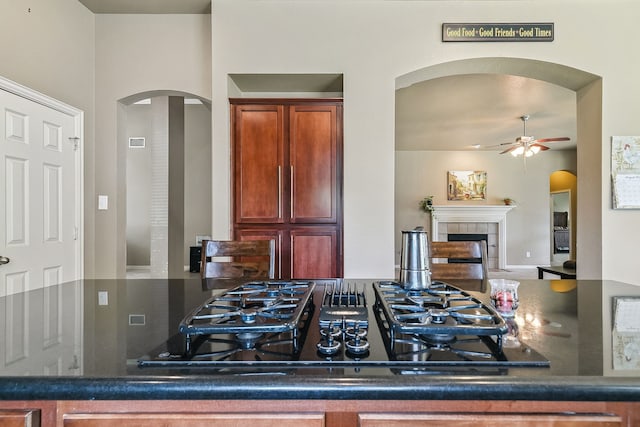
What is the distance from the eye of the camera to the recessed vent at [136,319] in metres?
0.92

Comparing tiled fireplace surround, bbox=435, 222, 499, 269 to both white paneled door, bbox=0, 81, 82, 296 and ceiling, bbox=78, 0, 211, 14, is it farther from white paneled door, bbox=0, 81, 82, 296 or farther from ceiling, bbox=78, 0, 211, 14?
white paneled door, bbox=0, 81, 82, 296

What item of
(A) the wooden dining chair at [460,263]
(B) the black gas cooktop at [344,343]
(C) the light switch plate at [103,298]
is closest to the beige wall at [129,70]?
(C) the light switch plate at [103,298]

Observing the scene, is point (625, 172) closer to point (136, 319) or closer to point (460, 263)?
point (460, 263)

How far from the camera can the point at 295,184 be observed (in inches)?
120

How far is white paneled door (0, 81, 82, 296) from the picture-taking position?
2.43m

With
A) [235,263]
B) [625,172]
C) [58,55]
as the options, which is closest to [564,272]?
[625,172]

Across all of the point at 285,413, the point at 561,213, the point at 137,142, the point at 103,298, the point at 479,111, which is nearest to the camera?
the point at 285,413

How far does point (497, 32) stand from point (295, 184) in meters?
2.03

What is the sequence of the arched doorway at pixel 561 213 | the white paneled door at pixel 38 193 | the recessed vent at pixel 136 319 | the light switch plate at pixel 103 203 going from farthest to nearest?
the arched doorway at pixel 561 213 → the light switch plate at pixel 103 203 → the white paneled door at pixel 38 193 → the recessed vent at pixel 136 319

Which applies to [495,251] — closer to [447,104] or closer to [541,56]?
[447,104]

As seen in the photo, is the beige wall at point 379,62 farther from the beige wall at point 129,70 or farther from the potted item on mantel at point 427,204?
the potted item on mantel at point 427,204

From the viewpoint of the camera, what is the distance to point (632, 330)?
0.82 m

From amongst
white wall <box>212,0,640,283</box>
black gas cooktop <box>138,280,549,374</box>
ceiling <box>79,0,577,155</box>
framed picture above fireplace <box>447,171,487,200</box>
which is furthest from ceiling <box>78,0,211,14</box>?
framed picture above fireplace <box>447,171,487,200</box>

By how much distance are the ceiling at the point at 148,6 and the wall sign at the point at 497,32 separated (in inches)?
79.5
